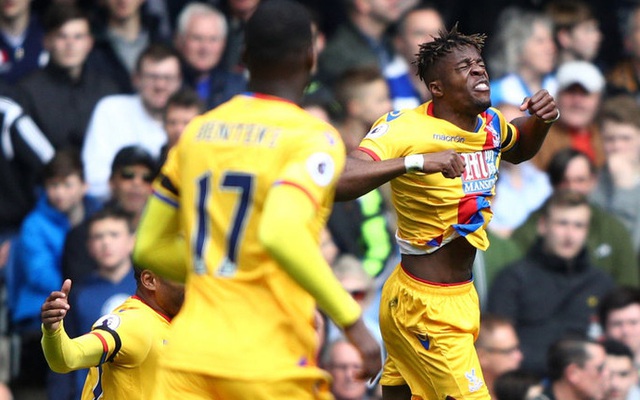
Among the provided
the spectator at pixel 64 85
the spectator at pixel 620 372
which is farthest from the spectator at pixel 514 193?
the spectator at pixel 64 85

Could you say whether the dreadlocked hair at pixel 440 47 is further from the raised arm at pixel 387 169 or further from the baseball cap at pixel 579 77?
the baseball cap at pixel 579 77

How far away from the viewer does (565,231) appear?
11805 mm

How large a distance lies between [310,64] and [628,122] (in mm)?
7809

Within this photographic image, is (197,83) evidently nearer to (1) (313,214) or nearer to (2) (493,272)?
(2) (493,272)

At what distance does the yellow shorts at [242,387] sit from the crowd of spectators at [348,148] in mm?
4330

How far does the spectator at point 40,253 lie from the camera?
10.9 m

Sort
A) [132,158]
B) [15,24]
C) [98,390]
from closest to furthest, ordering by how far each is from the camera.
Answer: [98,390] → [132,158] → [15,24]

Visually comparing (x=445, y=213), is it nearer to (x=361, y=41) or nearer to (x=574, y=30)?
(x=361, y=41)

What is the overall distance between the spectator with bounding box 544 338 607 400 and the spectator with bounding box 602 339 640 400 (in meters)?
0.27

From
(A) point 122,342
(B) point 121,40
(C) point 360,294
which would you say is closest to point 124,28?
(B) point 121,40

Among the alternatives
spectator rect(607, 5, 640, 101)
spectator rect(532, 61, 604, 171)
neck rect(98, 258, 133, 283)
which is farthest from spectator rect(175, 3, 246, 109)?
spectator rect(607, 5, 640, 101)

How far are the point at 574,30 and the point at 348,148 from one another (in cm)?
338

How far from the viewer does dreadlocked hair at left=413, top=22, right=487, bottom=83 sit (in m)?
7.39

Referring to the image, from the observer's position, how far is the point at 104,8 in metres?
12.4
